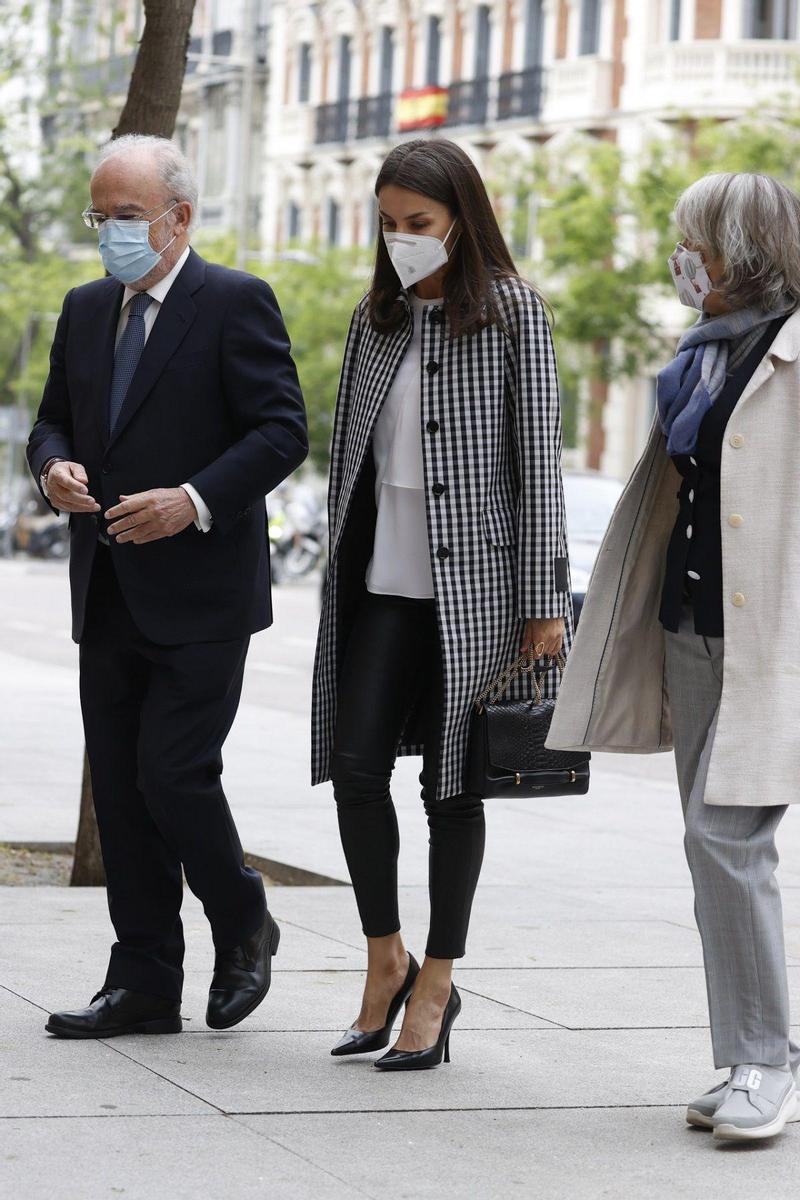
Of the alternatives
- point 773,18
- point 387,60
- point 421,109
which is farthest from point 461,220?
point 387,60

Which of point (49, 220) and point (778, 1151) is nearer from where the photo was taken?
point (778, 1151)

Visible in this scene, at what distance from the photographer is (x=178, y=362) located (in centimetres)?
515

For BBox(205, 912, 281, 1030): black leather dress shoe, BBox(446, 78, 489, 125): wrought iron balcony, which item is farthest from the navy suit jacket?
BBox(446, 78, 489, 125): wrought iron balcony

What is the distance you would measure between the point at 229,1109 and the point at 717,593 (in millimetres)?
1404

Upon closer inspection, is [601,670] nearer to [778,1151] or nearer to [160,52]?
[778,1151]

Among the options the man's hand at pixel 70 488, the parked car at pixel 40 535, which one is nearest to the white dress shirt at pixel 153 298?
the man's hand at pixel 70 488

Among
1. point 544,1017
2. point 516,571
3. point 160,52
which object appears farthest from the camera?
point 160,52

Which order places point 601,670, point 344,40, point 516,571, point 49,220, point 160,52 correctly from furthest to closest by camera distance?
point 344,40, point 49,220, point 160,52, point 516,571, point 601,670

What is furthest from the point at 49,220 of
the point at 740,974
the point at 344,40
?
the point at 740,974

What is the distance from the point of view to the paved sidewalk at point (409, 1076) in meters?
4.18

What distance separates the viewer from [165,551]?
16.8 feet

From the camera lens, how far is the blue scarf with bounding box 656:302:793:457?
4.55 meters

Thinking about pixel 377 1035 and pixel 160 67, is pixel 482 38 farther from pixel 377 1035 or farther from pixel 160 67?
A: pixel 377 1035

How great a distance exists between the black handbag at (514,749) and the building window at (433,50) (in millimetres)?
52759
